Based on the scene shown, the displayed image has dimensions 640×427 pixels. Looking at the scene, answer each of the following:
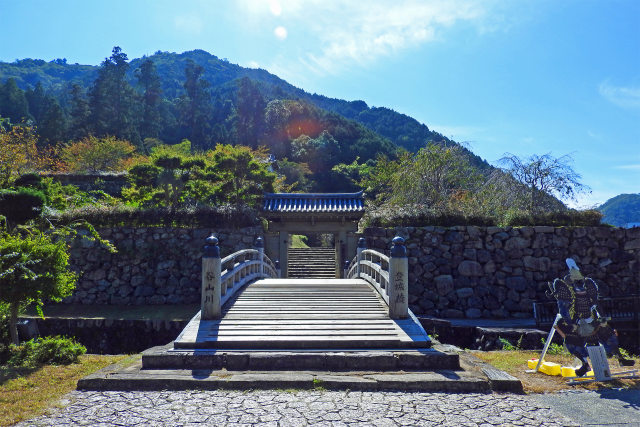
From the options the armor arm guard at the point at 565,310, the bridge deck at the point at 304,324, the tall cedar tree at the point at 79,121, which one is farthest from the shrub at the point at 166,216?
the tall cedar tree at the point at 79,121

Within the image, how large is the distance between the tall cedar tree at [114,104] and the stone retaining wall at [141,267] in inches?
1118

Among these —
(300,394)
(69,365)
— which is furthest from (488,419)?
(69,365)

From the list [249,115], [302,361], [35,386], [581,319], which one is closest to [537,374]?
[581,319]

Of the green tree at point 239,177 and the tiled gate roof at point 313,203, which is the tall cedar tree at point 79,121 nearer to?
the green tree at point 239,177

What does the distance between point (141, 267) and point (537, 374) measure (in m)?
13.7

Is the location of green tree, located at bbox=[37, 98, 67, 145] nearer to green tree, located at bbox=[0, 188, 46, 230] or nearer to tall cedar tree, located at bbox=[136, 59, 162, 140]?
tall cedar tree, located at bbox=[136, 59, 162, 140]

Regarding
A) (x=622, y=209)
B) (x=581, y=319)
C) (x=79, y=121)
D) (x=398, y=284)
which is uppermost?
(x=79, y=121)

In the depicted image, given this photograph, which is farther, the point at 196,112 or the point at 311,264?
the point at 196,112

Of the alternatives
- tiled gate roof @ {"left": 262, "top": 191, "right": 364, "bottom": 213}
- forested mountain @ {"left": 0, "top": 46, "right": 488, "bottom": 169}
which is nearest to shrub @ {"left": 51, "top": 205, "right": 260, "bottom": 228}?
tiled gate roof @ {"left": 262, "top": 191, "right": 364, "bottom": 213}

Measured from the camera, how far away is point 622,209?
5162 centimetres

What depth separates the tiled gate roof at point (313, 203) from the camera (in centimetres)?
1752

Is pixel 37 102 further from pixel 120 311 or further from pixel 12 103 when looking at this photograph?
pixel 120 311

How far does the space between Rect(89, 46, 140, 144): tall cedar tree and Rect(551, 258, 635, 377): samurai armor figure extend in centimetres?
4217

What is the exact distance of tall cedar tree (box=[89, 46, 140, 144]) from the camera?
42.3 metres
